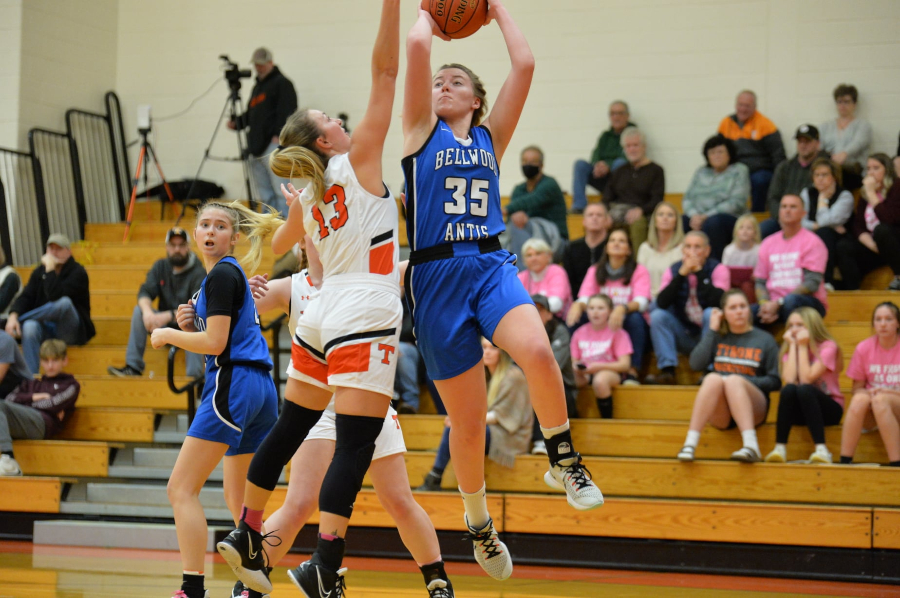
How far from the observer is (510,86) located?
3.67 m

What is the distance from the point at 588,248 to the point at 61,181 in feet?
22.8

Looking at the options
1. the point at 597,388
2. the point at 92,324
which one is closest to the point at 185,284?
the point at 92,324

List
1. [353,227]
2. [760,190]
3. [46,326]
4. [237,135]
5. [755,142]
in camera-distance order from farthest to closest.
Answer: [237,135]
[755,142]
[760,190]
[46,326]
[353,227]

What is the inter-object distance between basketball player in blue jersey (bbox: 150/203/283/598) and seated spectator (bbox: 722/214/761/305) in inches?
191

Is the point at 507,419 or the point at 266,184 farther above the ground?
the point at 266,184

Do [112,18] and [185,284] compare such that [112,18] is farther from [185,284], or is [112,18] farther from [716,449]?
[716,449]

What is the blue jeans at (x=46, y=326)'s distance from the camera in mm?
8641

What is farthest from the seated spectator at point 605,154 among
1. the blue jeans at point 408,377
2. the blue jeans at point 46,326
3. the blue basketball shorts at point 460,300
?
the blue basketball shorts at point 460,300

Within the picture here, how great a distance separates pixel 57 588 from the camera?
15.7 feet

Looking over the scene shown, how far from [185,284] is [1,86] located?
15.1ft

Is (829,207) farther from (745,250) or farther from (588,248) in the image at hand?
(588,248)

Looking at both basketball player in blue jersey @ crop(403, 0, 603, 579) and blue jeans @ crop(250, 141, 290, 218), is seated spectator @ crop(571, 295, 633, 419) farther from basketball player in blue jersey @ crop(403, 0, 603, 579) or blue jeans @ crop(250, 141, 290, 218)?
blue jeans @ crop(250, 141, 290, 218)

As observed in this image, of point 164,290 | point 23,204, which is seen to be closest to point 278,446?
point 164,290

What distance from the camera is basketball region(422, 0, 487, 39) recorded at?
11.9 ft
